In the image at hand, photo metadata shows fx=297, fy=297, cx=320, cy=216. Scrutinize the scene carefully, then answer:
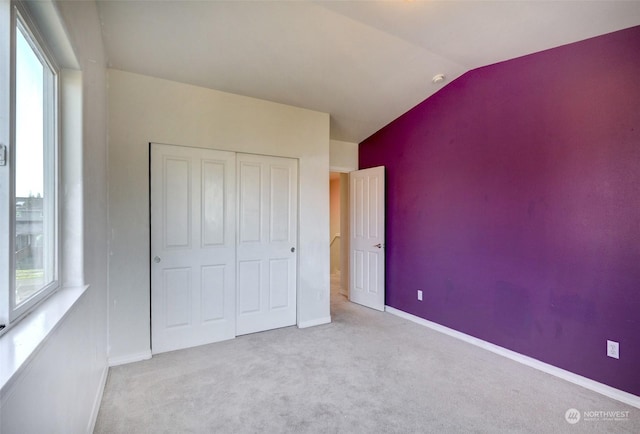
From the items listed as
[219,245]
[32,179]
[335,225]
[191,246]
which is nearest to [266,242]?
[219,245]

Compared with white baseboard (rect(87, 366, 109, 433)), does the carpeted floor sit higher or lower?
lower

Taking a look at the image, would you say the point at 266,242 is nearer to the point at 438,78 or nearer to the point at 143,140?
the point at 143,140

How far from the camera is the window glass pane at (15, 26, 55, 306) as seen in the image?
3.71ft

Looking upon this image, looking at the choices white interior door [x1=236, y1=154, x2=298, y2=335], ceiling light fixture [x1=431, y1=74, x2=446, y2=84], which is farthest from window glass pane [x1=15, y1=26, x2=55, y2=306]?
ceiling light fixture [x1=431, y1=74, x2=446, y2=84]

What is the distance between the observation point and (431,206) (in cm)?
361

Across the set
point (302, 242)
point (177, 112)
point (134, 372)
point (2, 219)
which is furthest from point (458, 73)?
point (134, 372)

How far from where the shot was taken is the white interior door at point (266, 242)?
3.22m

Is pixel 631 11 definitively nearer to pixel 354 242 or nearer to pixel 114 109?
pixel 354 242

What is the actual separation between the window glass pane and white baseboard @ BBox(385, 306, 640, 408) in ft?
11.5

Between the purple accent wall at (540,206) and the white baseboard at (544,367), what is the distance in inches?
1.9

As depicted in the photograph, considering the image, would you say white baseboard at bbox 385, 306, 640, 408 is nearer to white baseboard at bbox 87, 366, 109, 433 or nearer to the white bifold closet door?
the white bifold closet door

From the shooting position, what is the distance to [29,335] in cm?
99

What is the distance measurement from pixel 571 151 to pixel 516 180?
46 centimetres

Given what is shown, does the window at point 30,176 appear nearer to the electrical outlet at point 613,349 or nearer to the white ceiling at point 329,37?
the white ceiling at point 329,37
